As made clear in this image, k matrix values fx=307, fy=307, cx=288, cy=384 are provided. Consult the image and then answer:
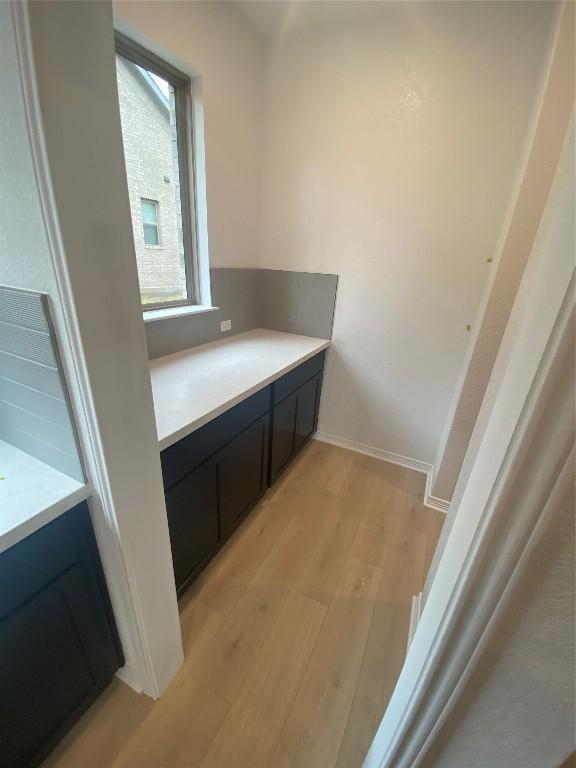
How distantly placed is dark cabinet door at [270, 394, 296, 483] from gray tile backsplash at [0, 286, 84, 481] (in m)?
1.08

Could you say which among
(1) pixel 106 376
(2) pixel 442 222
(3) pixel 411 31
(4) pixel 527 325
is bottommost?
(1) pixel 106 376

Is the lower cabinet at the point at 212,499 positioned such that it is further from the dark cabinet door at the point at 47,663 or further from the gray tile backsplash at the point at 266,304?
the gray tile backsplash at the point at 266,304

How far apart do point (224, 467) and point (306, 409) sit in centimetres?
98

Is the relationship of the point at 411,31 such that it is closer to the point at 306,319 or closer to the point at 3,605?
the point at 306,319

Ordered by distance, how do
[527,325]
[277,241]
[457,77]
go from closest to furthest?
[527,325] → [457,77] → [277,241]

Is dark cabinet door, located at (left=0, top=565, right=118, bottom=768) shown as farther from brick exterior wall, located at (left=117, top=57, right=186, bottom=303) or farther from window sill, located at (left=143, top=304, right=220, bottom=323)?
brick exterior wall, located at (left=117, top=57, right=186, bottom=303)

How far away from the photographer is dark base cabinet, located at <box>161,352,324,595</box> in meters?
1.13

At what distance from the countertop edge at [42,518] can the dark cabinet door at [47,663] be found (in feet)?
0.67

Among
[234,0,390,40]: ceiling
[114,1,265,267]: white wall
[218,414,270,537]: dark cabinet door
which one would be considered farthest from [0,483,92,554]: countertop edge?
[234,0,390,40]: ceiling

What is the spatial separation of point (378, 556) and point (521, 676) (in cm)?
128

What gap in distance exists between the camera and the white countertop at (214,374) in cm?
111

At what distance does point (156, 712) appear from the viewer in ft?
3.42

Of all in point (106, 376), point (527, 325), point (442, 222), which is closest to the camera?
point (527, 325)

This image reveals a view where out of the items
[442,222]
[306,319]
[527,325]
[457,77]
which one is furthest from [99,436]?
[457,77]
